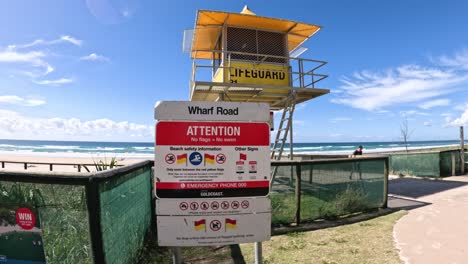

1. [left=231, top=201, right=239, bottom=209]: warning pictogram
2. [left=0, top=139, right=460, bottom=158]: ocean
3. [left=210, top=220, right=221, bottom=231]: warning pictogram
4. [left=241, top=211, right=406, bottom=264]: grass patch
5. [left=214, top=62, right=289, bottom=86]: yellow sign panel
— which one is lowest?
[left=0, top=139, right=460, bottom=158]: ocean

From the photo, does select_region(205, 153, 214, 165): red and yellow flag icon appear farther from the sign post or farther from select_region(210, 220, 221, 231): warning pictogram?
select_region(210, 220, 221, 231): warning pictogram

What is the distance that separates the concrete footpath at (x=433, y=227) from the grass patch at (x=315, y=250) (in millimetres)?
322

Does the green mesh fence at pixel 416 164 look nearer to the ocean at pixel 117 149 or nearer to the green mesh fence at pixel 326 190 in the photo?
the green mesh fence at pixel 326 190

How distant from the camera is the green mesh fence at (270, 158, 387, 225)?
22.7 ft

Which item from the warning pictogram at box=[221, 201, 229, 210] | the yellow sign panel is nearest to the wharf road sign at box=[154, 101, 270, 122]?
the warning pictogram at box=[221, 201, 229, 210]

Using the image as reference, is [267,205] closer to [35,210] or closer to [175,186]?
[175,186]

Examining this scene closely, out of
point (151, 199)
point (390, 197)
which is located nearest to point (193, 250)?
point (151, 199)

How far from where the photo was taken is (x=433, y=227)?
6520 millimetres

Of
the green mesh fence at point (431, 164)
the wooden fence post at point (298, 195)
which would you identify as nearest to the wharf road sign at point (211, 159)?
the wooden fence post at point (298, 195)

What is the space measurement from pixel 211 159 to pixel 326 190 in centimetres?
498

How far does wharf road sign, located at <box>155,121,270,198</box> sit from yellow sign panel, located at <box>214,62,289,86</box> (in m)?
6.49

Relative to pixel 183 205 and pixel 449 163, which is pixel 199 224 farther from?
pixel 449 163

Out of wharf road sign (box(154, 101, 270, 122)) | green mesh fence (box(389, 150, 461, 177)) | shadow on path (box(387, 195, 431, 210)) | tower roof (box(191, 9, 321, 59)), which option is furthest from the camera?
green mesh fence (box(389, 150, 461, 177))

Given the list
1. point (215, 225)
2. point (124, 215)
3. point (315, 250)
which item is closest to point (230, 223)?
point (215, 225)
